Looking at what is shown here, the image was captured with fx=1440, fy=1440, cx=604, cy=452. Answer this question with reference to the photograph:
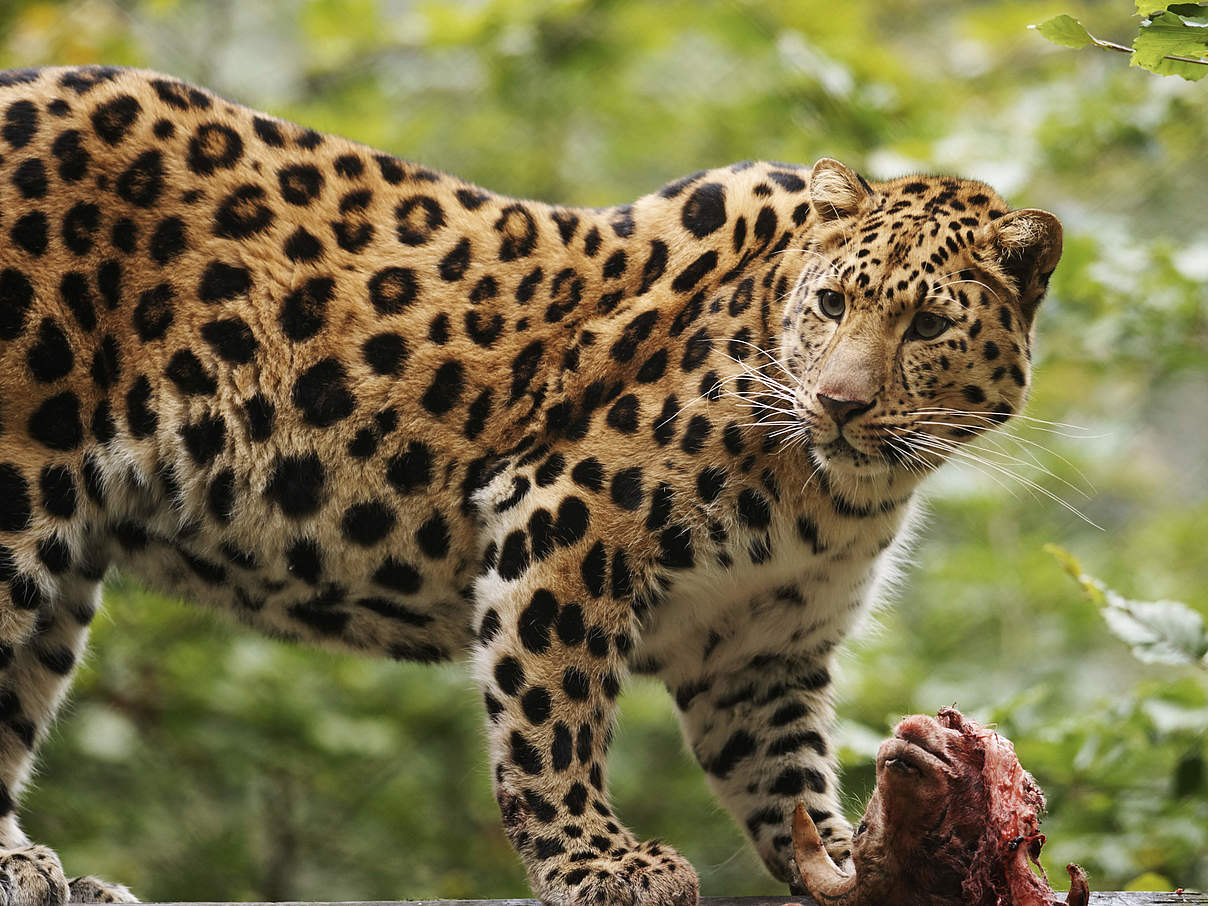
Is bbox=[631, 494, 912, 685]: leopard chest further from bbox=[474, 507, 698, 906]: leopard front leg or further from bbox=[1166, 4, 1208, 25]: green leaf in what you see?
bbox=[1166, 4, 1208, 25]: green leaf

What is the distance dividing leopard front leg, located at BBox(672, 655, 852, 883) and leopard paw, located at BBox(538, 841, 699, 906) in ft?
3.12

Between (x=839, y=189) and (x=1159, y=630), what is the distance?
1.84 meters

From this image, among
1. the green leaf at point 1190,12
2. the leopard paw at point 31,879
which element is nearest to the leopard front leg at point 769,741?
the leopard paw at point 31,879

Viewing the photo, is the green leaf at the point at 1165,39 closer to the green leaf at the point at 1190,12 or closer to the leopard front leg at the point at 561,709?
the green leaf at the point at 1190,12

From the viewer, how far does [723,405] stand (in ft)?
16.8

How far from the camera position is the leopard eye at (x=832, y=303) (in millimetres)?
4844

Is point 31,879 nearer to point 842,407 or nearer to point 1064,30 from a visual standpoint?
point 842,407

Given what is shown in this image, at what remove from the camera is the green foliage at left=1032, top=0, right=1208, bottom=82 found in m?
3.14

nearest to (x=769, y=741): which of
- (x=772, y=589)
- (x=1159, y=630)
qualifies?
(x=772, y=589)

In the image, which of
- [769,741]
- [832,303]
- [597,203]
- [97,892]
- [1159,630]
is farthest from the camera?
[597,203]

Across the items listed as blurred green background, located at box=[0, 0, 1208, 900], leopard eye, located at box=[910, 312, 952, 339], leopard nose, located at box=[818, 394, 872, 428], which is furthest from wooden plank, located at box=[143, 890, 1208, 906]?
blurred green background, located at box=[0, 0, 1208, 900]

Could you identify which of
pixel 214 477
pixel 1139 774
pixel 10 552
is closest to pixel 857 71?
pixel 1139 774

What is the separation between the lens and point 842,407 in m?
4.64

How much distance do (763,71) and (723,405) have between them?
7.06 meters
